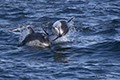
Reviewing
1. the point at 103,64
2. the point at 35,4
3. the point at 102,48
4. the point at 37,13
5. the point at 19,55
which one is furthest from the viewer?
the point at 35,4

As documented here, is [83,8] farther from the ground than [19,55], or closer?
farther from the ground

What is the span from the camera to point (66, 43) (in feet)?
48.6

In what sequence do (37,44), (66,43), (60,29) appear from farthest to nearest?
1. (66,43)
2. (37,44)
3. (60,29)

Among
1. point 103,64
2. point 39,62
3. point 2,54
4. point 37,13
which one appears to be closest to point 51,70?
point 39,62

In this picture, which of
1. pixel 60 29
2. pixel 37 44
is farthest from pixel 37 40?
pixel 60 29

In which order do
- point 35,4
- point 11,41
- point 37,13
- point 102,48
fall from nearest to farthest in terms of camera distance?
point 102,48
point 11,41
point 37,13
point 35,4

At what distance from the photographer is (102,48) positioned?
44.8 feet

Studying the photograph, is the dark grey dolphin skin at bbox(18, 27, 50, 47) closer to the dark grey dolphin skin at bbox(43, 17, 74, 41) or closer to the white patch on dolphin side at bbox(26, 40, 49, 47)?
the white patch on dolphin side at bbox(26, 40, 49, 47)

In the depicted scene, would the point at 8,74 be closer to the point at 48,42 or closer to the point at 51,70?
the point at 51,70

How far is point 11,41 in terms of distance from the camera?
15.1 metres

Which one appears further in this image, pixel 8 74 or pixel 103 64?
pixel 103 64

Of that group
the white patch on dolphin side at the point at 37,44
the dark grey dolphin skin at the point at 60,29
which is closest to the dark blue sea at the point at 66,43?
the white patch on dolphin side at the point at 37,44

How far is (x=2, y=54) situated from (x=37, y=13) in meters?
8.73

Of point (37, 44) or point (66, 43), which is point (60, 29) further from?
point (66, 43)
